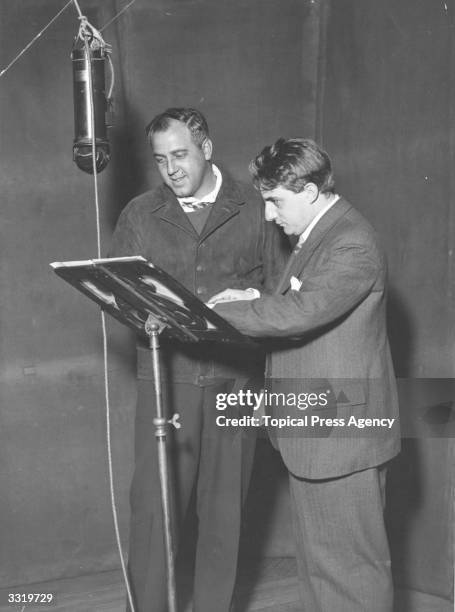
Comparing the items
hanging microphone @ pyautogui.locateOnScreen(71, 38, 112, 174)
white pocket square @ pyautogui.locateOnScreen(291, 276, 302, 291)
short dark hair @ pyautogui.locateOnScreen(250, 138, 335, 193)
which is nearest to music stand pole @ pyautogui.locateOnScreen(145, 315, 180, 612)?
white pocket square @ pyautogui.locateOnScreen(291, 276, 302, 291)

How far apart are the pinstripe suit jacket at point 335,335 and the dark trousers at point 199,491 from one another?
0.57m

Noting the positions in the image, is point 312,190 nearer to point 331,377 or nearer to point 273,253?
point 331,377

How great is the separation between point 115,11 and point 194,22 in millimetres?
324

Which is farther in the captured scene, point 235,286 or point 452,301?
point 452,301

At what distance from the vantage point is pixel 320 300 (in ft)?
7.93

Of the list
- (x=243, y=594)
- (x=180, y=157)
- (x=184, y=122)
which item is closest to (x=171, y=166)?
(x=180, y=157)

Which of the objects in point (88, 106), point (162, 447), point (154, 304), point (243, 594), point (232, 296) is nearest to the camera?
point (154, 304)

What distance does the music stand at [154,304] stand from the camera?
2.21 m

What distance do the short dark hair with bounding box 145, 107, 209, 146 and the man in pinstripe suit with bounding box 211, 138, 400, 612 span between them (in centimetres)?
53

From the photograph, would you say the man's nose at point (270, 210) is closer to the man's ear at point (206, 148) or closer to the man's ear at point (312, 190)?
the man's ear at point (312, 190)

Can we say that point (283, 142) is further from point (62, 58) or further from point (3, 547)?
point (3, 547)

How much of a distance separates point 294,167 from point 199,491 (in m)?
1.24

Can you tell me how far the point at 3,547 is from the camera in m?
3.82

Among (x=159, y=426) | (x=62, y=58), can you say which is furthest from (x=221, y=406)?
(x=62, y=58)
